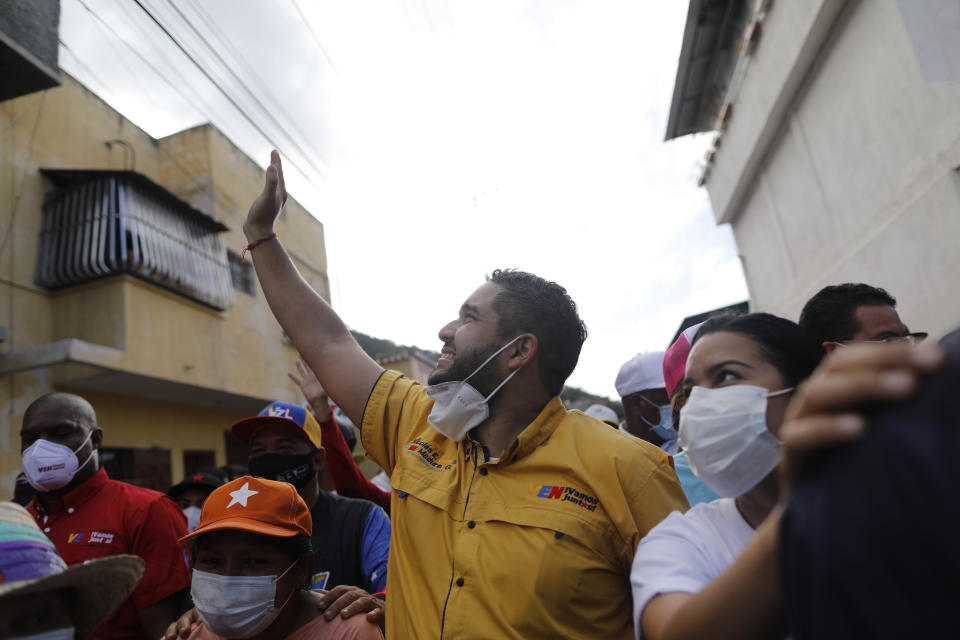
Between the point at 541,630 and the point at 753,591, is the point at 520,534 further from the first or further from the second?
the point at 753,591

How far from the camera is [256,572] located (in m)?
2.18

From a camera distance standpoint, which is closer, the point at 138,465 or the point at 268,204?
the point at 268,204

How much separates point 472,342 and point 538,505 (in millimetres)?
701

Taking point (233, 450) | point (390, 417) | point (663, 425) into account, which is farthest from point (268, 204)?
point (233, 450)

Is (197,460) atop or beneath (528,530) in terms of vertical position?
atop

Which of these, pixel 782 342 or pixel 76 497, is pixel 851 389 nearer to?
pixel 782 342

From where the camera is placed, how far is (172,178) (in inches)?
481

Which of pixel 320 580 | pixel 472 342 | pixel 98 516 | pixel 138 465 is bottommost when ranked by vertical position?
pixel 320 580

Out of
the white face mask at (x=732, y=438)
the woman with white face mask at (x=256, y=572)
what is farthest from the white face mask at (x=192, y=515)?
the white face mask at (x=732, y=438)

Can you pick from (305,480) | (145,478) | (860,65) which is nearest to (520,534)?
(305,480)

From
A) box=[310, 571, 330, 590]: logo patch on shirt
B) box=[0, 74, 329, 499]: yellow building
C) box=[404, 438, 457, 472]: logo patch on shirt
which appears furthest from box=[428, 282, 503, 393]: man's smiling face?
box=[0, 74, 329, 499]: yellow building

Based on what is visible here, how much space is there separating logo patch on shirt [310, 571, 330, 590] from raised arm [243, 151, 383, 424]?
3.07 ft

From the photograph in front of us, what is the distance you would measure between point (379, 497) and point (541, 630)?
239cm

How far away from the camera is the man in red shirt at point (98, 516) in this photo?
9.24 ft
